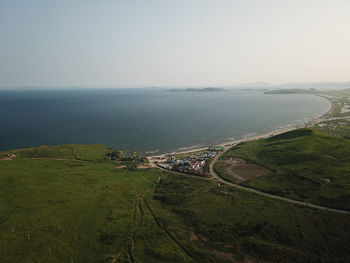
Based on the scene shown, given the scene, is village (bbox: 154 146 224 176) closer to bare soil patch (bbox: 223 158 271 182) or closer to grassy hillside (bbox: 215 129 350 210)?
grassy hillside (bbox: 215 129 350 210)

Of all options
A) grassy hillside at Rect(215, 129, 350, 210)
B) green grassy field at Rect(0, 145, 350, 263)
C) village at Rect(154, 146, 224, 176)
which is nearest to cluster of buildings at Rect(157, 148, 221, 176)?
village at Rect(154, 146, 224, 176)

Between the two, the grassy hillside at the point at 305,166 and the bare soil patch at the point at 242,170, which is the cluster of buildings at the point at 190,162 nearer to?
the grassy hillside at the point at 305,166

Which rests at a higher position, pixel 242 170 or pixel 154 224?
pixel 242 170

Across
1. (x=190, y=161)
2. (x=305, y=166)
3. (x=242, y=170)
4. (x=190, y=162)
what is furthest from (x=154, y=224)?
(x=305, y=166)

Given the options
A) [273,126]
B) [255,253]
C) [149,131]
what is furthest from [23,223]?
[273,126]

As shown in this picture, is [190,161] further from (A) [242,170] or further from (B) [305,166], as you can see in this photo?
(B) [305,166]

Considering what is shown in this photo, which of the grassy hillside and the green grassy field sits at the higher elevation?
the grassy hillside

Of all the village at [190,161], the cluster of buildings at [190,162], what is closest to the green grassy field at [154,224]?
the cluster of buildings at [190,162]
